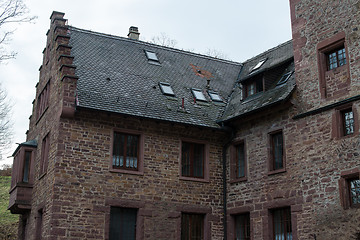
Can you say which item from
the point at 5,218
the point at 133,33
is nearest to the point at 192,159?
the point at 133,33

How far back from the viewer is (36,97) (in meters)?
24.8

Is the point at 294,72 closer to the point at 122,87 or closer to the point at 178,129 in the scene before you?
the point at 178,129

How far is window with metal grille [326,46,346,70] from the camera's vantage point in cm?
1678

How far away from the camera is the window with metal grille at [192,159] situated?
2028cm

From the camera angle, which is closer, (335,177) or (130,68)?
(335,177)

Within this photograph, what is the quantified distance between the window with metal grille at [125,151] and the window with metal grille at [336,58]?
26.1 feet

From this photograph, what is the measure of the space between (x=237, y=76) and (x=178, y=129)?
6.93 metres

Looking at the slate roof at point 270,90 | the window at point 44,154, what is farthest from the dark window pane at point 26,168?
the slate roof at point 270,90

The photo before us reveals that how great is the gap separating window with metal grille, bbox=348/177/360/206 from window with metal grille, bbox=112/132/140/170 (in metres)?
8.08

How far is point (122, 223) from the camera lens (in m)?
18.4

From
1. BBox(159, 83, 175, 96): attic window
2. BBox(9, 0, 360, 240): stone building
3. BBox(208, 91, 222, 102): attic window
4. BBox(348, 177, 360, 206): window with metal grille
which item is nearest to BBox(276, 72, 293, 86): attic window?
BBox(9, 0, 360, 240): stone building

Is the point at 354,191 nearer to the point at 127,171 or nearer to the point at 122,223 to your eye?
the point at 127,171

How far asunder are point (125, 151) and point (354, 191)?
859cm

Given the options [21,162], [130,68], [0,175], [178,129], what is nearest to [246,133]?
[178,129]
